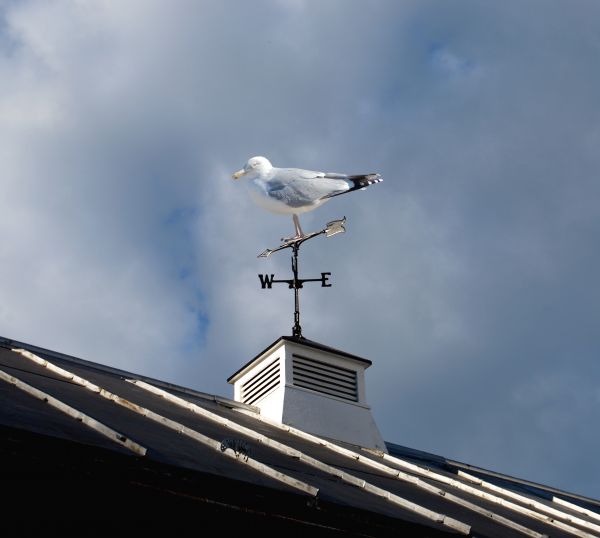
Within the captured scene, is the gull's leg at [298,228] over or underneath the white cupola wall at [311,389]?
over

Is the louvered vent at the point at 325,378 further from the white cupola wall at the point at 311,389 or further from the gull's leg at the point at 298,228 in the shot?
the gull's leg at the point at 298,228

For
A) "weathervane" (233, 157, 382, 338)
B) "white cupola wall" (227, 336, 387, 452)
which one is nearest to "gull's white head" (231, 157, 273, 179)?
"weathervane" (233, 157, 382, 338)

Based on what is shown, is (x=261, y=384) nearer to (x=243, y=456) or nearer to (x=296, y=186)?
(x=296, y=186)

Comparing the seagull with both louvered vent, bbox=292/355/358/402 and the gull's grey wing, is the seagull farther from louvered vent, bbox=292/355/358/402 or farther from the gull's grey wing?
louvered vent, bbox=292/355/358/402

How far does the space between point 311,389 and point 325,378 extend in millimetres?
432

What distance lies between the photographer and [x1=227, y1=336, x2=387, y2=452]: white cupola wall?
13.1 metres

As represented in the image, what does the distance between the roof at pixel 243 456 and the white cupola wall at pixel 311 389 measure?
355 mm

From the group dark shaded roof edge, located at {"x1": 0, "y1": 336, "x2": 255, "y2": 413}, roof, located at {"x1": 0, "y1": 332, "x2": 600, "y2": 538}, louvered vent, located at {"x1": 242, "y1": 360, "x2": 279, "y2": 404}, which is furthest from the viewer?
Answer: louvered vent, located at {"x1": 242, "y1": 360, "x2": 279, "y2": 404}

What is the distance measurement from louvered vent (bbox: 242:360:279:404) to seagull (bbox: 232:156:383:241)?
6.69 ft

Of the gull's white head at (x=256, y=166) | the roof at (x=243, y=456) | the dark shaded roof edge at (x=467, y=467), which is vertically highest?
the gull's white head at (x=256, y=166)

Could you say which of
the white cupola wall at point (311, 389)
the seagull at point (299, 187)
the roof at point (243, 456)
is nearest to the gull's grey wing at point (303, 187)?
the seagull at point (299, 187)

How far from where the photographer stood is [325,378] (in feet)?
45.9

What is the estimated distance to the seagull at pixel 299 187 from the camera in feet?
45.0

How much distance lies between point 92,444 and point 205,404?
630 centimetres
